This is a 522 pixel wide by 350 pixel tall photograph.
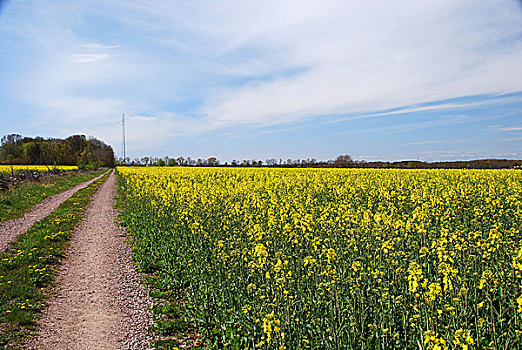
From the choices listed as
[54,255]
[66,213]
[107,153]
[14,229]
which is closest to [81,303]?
[54,255]

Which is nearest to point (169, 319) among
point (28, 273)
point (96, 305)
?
point (96, 305)

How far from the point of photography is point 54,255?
918 cm

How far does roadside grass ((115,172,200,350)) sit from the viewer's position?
16.8 ft

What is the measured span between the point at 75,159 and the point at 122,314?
99.5m

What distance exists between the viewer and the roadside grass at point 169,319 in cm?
511

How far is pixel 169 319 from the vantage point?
5859mm

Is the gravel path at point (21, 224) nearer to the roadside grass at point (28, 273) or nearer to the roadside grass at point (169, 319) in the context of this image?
the roadside grass at point (28, 273)

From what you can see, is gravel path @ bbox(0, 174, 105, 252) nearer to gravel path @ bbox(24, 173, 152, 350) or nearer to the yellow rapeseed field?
gravel path @ bbox(24, 173, 152, 350)

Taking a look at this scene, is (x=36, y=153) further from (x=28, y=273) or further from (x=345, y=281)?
(x=345, y=281)

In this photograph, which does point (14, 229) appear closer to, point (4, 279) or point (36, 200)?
point (4, 279)

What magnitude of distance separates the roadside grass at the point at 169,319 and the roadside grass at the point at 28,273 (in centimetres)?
193

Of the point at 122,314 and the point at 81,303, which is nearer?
the point at 122,314

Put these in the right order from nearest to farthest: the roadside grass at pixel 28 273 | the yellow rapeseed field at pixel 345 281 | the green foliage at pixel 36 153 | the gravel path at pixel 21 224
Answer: the yellow rapeseed field at pixel 345 281 < the roadside grass at pixel 28 273 < the gravel path at pixel 21 224 < the green foliage at pixel 36 153

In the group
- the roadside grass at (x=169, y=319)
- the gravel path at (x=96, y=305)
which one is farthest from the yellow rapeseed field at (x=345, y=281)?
the gravel path at (x=96, y=305)
